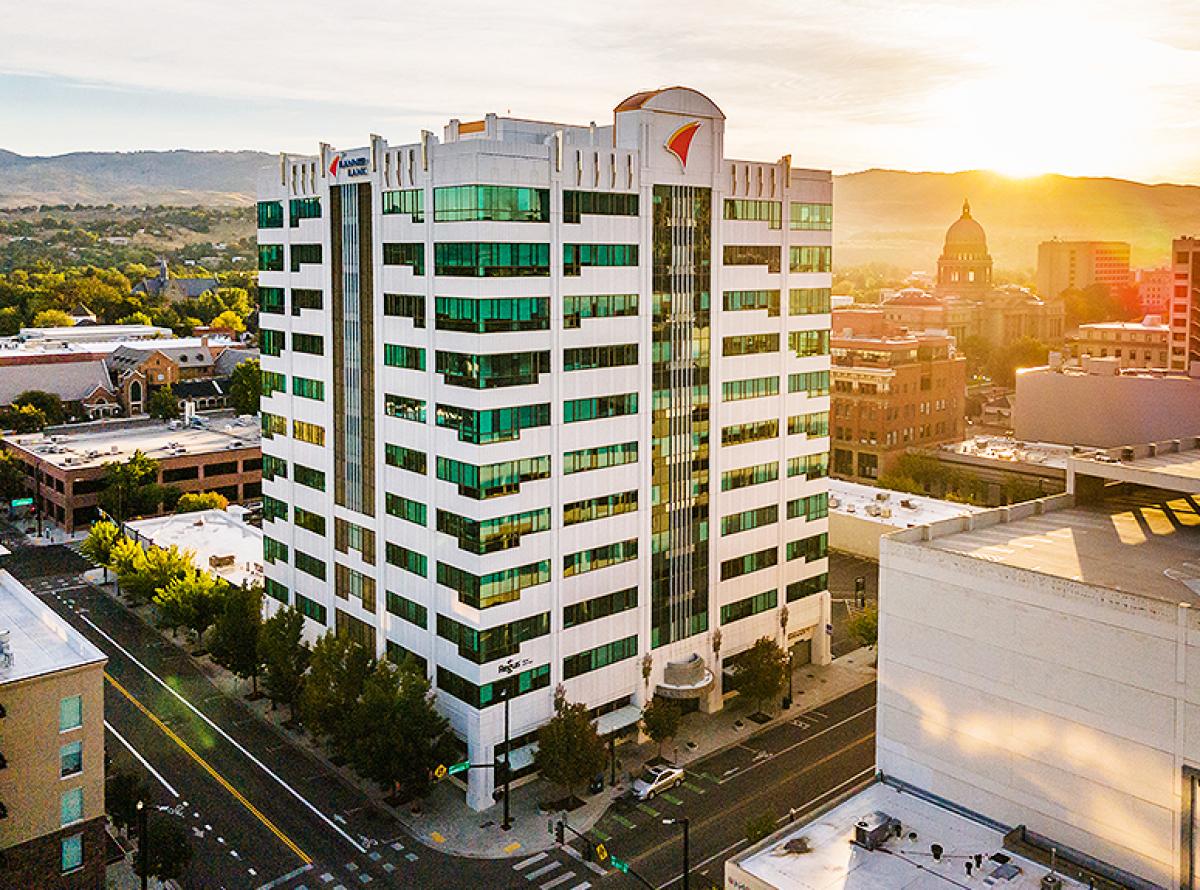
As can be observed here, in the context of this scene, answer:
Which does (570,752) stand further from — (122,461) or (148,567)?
(122,461)

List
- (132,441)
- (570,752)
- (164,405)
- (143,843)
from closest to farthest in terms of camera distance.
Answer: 1. (143,843)
2. (570,752)
3. (132,441)
4. (164,405)

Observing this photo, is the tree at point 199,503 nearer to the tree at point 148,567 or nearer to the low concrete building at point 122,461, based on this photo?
the low concrete building at point 122,461

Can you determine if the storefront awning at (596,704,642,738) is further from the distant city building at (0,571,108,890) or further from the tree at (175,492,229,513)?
the tree at (175,492,229,513)

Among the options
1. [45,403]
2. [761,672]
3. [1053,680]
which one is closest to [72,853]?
[761,672]

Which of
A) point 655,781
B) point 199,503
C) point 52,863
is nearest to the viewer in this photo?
point 52,863

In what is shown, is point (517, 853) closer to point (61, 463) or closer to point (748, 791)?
point (748, 791)

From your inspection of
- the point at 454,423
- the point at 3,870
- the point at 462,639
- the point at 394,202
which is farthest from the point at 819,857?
the point at 394,202

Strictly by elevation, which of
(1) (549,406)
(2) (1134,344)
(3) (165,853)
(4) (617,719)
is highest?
(2) (1134,344)
